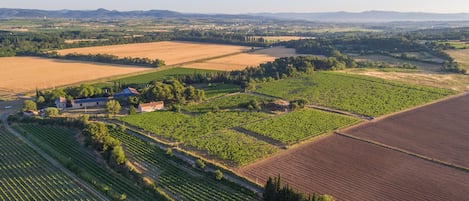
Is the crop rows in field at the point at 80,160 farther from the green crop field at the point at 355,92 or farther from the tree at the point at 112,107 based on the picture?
the green crop field at the point at 355,92

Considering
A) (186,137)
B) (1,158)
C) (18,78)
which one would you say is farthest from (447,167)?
(18,78)

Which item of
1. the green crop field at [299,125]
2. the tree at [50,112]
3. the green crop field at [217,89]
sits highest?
the green crop field at [217,89]

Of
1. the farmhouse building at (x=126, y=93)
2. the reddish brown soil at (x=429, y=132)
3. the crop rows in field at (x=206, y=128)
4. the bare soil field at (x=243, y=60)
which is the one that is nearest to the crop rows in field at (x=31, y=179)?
the crop rows in field at (x=206, y=128)

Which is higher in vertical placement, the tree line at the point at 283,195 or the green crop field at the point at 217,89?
the green crop field at the point at 217,89

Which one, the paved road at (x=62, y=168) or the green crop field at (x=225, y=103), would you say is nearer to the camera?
the paved road at (x=62, y=168)

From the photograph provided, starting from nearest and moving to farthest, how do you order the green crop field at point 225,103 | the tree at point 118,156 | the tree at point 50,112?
the tree at point 118,156
the tree at point 50,112
the green crop field at point 225,103

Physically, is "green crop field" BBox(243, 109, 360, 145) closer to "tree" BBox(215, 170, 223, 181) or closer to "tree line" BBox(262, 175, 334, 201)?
"tree" BBox(215, 170, 223, 181)

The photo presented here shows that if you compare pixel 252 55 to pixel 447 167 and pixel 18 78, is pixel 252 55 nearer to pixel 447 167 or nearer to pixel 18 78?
pixel 18 78
